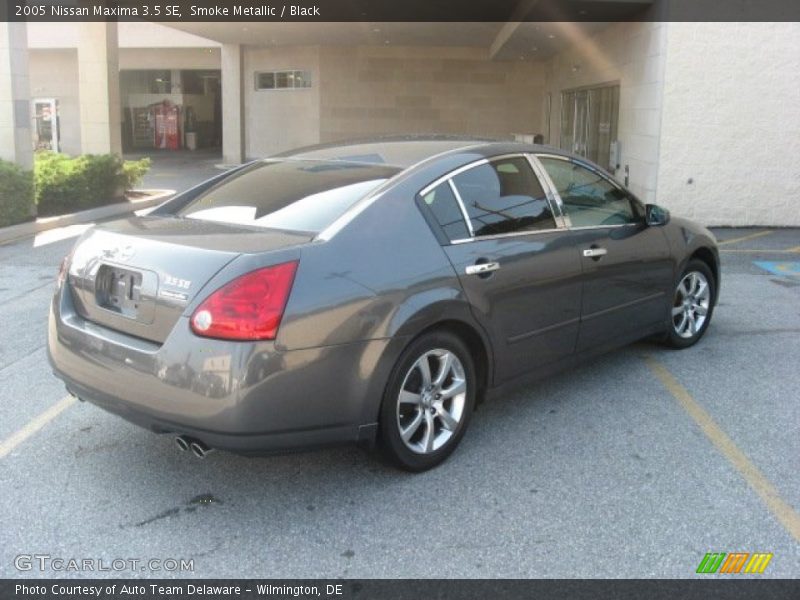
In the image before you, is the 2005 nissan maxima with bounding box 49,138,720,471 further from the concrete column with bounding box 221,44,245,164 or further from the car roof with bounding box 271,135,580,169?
the concrete column with bounding box 221,44,245,164

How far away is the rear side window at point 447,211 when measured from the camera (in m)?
4.11

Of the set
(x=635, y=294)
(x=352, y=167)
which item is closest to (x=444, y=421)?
(x=352, y=167)

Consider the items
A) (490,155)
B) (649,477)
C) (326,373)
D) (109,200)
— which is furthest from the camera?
(109,200)

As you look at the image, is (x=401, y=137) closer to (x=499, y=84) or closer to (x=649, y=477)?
(x=649, y=477)

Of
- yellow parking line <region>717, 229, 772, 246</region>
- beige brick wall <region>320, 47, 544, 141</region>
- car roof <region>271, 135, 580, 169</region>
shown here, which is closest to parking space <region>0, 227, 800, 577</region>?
car roof <region>271, 135, 580, 169</region>

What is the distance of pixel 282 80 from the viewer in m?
27.1

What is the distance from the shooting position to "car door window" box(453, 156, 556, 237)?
4.34 m

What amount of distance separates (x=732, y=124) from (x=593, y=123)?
19.9 ft

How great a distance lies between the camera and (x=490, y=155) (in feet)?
15.0

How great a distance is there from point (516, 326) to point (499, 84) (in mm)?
22651

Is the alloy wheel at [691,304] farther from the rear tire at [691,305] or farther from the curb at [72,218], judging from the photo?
the curb at [72,218]

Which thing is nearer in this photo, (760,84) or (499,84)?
(760,84)

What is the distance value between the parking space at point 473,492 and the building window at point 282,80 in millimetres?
22362
